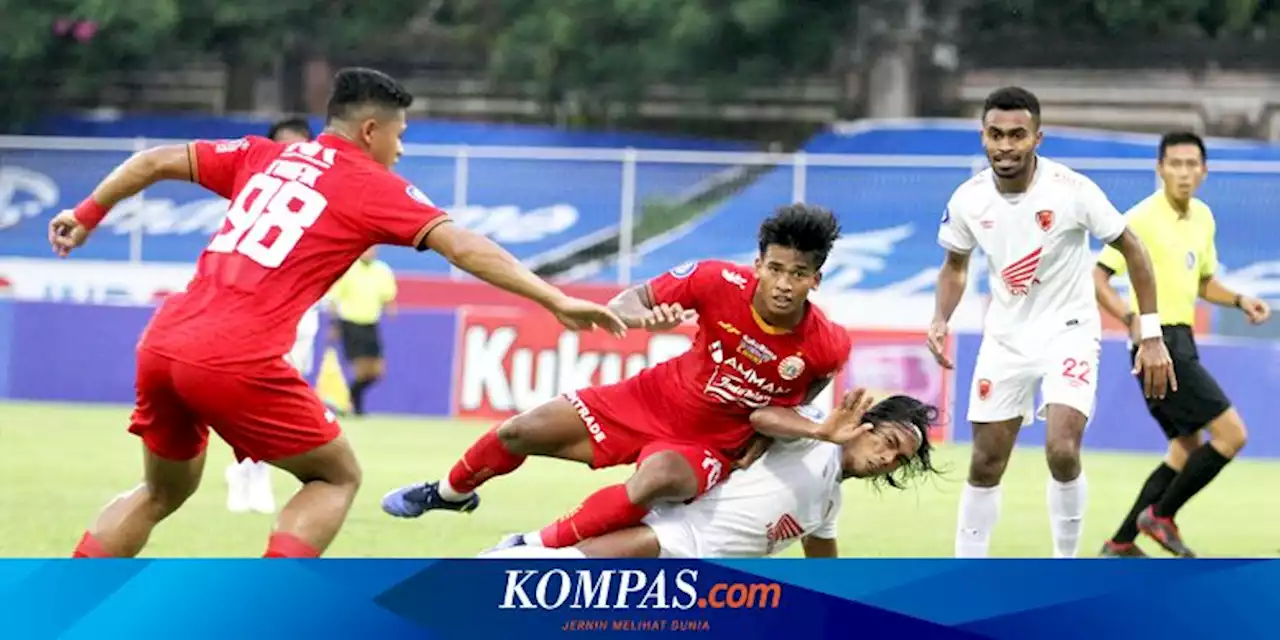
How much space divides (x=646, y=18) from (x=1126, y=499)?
17.1 m

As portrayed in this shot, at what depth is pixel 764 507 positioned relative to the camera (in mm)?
7691

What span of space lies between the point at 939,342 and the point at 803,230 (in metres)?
1.84

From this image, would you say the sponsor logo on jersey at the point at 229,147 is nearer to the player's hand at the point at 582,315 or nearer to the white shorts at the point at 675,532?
the player's hand at the point at 582,315

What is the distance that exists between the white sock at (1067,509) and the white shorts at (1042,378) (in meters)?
0.34

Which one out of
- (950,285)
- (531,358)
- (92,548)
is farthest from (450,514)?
(531,358)

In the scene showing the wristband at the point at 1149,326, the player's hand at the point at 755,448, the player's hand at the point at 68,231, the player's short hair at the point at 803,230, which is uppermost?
the player's short hair at the point at 803,230

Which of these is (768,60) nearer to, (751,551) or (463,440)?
(463,440)

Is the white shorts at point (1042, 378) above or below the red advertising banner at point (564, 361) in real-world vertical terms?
above

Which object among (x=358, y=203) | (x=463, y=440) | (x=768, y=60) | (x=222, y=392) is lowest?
(x=463, y=440)

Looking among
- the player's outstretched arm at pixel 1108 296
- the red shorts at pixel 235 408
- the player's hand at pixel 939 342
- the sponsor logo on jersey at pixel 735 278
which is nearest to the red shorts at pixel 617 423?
the sponsor logo on jersey at pixel 735 278

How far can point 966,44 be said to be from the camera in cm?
3062

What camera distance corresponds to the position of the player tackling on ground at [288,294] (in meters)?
6.93

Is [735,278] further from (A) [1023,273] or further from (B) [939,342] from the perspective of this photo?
(A) [1023,273]

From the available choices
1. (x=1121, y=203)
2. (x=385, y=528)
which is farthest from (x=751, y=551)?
(x=1121, y=203)
